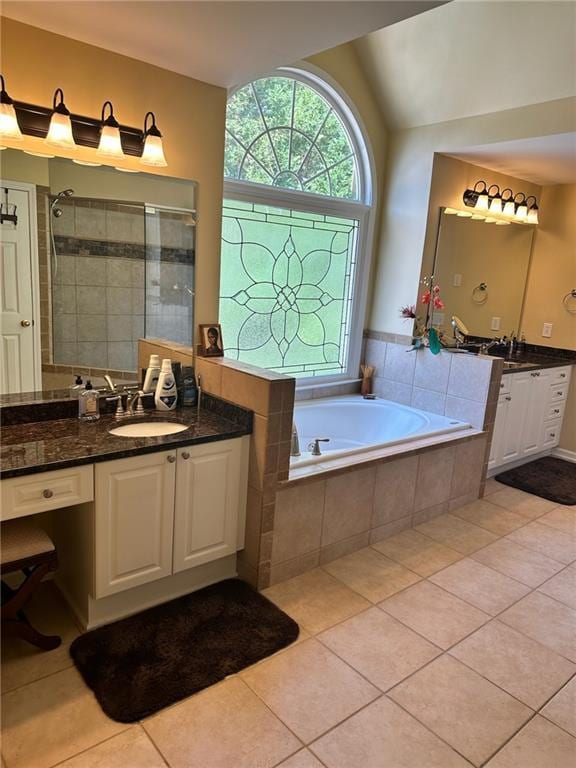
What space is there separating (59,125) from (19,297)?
2.31 ft

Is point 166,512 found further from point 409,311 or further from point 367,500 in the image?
point 409,311

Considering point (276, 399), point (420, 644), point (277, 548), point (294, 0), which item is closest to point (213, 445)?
point (276, 399)

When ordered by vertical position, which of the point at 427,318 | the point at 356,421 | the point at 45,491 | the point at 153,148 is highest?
the point at 153,148

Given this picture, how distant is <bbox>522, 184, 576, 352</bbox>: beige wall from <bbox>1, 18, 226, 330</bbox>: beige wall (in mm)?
3360

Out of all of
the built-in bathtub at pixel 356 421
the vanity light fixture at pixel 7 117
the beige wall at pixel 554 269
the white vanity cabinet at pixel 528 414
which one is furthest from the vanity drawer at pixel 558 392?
the vanity light fixture at pixel 7 117

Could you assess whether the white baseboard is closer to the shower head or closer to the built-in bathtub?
the built-in bathtub

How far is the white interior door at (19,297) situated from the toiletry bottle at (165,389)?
21.1 inches

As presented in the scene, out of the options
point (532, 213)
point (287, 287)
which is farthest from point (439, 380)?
point (532, 213)

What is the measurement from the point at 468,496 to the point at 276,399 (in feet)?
6.48

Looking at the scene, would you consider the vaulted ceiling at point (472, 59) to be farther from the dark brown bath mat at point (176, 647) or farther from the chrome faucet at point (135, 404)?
the dark brown bath mat at point (176, 647)

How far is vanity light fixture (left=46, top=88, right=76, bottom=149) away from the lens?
2084mm

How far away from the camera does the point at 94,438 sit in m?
2.10

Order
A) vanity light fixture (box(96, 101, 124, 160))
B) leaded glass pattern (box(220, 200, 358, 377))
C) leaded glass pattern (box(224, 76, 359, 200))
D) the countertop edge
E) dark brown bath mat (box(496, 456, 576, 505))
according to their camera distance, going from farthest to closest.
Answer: dark brown bath mat (box(496, 456, 576, 505)) < leaded glass pattern (box(220, 200, 358, 377)) < leaded glass pattern (box(224, 76, 359, 200)) < vanity light fixture (box(96, 101, 124, 160)) < the countertop edge

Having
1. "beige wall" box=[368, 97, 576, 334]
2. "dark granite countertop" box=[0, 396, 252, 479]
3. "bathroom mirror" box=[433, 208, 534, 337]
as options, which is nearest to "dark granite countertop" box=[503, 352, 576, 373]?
"bathroom mirror" box=[433, 208, 534, 337]
